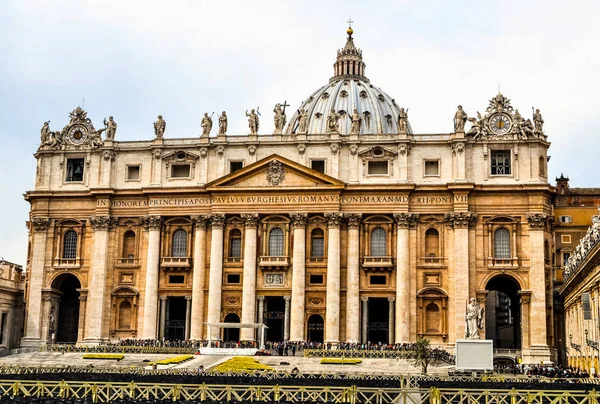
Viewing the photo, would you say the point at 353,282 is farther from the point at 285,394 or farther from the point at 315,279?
the point at 285,394

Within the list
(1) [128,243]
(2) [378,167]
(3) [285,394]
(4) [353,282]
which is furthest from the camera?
(1) [128,243]

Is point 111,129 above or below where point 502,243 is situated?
above

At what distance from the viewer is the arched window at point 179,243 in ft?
303

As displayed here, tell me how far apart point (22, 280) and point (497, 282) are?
53555mm

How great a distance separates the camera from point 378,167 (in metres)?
90.6

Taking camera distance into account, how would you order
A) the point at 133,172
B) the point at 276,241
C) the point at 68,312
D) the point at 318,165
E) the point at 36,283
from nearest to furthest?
the point at 276,241 < the point at 318,165 < the point at 36,283 < the point at 133,172 < the point at 68,312

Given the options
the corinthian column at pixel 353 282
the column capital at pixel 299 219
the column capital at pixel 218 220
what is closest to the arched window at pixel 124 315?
the column capital at pixel 218 220

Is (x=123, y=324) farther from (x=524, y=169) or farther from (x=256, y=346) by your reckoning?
(x=524, y=169)

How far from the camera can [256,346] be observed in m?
81.9

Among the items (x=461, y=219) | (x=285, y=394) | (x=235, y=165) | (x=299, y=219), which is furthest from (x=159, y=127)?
(x=285, y=394)

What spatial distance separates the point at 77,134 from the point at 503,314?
61.8 meters

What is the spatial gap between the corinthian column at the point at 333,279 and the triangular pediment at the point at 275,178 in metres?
3.51

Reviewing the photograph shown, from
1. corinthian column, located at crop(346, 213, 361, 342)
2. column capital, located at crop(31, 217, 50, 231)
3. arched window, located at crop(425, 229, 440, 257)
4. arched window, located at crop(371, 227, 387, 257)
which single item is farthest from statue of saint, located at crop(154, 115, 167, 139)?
arched window, located at crop(425, 229, 440, 257)

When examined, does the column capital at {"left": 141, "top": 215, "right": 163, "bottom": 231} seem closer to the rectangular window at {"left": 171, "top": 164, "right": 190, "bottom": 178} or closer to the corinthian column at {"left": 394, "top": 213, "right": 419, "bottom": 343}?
the rectangular window at {"left": 171, "top": 164, "right": 190, "bottom": 178}
